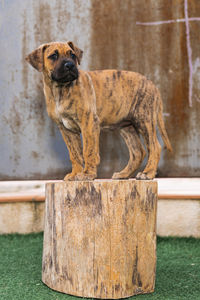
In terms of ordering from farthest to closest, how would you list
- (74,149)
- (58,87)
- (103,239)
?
1. (74,149)
2. (58,87)
3. (103,239)

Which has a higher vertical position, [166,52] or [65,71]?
[166,52]

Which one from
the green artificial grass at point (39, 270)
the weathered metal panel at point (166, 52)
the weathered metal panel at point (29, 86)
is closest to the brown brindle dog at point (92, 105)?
the green artificial grass at point (39, 270)

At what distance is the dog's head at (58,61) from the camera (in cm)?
188

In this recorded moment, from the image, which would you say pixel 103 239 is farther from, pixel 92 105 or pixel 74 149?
pixel 92 105

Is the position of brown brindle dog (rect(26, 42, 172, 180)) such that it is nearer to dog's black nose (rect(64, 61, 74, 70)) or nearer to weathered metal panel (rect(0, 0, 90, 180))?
dog's black nose (rect(64, 61, 74, 70))

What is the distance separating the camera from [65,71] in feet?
6.16

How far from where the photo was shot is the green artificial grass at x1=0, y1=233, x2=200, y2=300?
5.94ft

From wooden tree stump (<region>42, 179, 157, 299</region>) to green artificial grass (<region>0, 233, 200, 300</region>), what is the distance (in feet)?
0.29

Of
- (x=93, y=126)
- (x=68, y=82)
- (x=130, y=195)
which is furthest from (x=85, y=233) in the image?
(x=68, y=82)

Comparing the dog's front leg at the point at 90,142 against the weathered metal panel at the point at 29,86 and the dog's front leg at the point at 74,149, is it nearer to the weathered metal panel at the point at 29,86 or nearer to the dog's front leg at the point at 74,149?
the dog's front leg at the point at 74,149

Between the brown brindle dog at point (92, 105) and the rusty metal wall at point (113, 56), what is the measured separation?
29.7 inches

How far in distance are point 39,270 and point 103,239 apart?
0.65m

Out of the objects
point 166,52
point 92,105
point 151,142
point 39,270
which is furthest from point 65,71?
point 166,52

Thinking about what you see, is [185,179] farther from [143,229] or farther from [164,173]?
[143,229]
